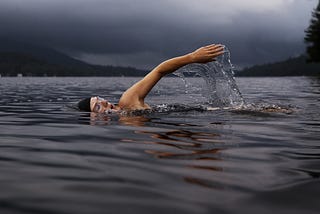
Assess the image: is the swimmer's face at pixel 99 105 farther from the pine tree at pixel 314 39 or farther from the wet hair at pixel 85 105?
the pine tree at pixel 314 39

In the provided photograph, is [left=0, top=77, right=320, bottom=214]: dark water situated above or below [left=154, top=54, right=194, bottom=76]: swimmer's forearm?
below

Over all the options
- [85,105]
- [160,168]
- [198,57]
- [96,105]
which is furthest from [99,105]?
[160,168]

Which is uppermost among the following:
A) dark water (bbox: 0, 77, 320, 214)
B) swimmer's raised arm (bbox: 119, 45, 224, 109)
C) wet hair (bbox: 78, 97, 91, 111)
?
swimmer's raised arm (bbox: 119, 45, 224, 109)

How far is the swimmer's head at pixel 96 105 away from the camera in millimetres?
10466

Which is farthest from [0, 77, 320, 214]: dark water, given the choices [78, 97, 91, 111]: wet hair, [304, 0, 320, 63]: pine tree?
[304, 0, 320, 63]: pine tree

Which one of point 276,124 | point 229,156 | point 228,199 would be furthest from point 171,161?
point 276,124

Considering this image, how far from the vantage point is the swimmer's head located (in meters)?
10.5

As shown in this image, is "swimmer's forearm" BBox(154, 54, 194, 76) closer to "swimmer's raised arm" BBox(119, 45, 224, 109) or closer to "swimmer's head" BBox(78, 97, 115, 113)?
"swimmer's raised arm" BBox(119, 45, 224, 109)

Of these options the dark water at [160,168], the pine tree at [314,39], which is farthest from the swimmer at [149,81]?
the pine tree at [314,39]

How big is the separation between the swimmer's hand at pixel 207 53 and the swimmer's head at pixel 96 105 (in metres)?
2.73

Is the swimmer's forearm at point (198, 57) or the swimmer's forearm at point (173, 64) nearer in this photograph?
the swimmer's forearm at point (198, 57)

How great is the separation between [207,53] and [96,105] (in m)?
3.47

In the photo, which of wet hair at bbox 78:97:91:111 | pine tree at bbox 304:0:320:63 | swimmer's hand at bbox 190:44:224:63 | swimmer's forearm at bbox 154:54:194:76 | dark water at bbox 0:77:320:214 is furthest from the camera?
pine tree at bbox 304:0:320:63

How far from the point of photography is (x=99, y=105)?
1061 centimetres
